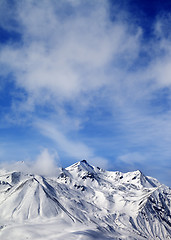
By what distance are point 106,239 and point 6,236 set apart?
71.5 meters

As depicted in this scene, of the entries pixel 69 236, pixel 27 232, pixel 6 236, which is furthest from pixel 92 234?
pixel 6 236

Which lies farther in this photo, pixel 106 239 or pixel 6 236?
pixel 106 239

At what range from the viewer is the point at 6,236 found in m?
158

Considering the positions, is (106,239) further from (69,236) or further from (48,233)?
(48,233)

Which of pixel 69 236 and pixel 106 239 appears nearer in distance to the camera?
pixel 69 236

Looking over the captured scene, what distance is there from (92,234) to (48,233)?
32.7 m

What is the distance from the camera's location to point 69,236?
15850 centimetres

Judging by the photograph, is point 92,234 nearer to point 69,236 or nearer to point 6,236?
point 69,236

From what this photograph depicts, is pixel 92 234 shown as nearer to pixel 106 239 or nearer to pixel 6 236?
pixel 106 239

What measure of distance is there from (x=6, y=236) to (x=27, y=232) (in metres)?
14.2

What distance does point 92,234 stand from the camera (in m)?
172

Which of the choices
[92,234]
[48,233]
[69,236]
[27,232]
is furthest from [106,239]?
[27,232]

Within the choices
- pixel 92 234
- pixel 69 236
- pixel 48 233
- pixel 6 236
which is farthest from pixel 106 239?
pixel 6 236

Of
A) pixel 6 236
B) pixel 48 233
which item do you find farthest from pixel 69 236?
pixel 6 236
